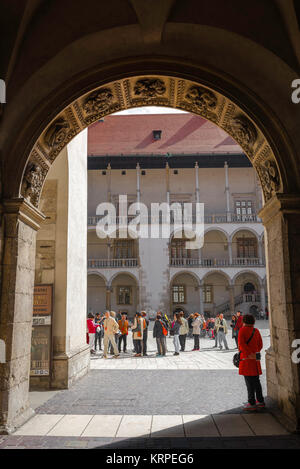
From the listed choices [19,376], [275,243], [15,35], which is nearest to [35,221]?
[19,376]

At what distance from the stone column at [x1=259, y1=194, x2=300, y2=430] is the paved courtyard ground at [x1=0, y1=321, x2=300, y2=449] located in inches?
15.7

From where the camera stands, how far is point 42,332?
7.18m

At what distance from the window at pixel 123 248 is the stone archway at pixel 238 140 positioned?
28.0m

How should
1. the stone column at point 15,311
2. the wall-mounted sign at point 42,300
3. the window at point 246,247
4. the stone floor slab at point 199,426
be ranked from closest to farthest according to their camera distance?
the stone floor slab at point 199,426 < the stone column at point 15,311 < the wall-mounted sign at point 42,300 < the window at point 246,247

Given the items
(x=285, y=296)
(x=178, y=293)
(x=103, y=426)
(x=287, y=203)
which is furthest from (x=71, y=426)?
(x=178, y=293)

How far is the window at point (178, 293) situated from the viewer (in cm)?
3384

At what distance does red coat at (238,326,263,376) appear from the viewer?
5367mm

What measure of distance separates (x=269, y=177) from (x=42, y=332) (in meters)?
5.10

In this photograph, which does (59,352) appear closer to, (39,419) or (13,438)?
(39,419)

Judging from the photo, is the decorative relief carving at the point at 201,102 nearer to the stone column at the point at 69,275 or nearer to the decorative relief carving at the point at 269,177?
the decorative relief carving at the point at 269,177

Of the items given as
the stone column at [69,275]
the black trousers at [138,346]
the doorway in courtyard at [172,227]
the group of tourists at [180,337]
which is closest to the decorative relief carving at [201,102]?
the stone column at [69,275]

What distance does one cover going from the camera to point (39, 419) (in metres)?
5.10

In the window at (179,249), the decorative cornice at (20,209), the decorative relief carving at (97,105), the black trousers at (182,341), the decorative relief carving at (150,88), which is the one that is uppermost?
the window at (179,249)

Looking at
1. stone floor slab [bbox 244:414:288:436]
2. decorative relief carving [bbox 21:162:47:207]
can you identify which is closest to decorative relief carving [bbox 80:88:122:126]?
decorative relief carving [bbox 21:162:47:207]
